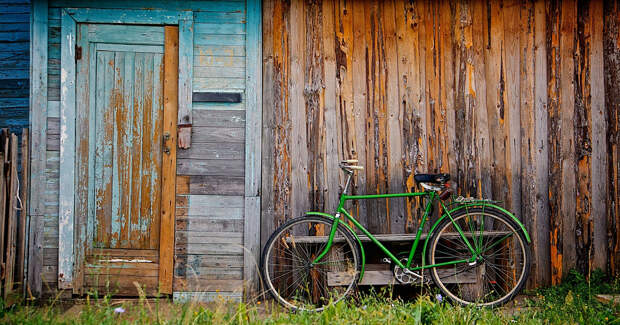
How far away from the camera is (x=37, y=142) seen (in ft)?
14.7

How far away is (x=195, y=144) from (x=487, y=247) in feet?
9.18

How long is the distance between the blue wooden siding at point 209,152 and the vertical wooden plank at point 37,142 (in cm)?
7

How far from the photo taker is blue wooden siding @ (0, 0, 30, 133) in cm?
550

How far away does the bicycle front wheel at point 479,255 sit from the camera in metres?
4.30

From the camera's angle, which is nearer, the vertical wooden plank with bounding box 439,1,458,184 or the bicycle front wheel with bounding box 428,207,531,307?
the bicycle front wheel with bounding box 428,207,531,307

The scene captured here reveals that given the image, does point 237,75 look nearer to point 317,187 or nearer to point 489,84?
point 317,187

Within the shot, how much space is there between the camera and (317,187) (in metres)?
4.70

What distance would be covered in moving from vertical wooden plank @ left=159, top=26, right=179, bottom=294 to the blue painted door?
62mm

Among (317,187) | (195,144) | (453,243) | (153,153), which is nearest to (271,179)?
(317,187)

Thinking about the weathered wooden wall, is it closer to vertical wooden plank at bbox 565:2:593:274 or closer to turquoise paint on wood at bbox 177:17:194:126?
vertical wooden plank at bbox 565:2:593:274

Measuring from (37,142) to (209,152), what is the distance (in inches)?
59.3

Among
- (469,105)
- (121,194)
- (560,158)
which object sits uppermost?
(469,105)

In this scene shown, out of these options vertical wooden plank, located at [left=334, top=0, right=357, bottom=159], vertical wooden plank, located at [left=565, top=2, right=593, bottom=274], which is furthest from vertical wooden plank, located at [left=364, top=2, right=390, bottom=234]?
vertical wooden plank, located at [left=565, top=2, right=593, bottom=274]

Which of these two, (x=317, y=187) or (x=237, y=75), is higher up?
(x=237, y=75)
